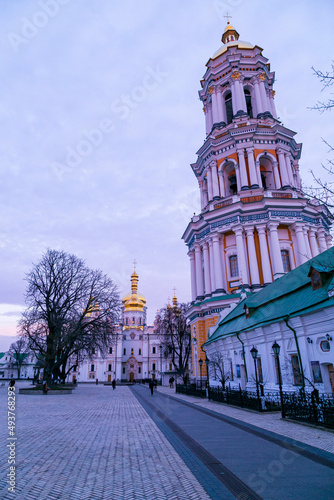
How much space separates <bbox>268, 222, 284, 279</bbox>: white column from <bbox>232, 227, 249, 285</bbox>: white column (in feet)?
9.16

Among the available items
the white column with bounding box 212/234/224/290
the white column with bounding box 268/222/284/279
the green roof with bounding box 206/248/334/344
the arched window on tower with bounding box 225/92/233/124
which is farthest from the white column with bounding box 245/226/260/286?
the arched window on tower with bounding box 225/92/233/124

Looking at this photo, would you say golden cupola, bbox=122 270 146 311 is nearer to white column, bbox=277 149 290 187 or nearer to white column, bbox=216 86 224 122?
white column, bbox=216 86 224 122

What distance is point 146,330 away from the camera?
281 ft

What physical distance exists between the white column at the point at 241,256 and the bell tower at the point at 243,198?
100 millimetres

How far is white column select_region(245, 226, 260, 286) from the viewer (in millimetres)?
33372

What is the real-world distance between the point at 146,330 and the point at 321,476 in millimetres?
81675

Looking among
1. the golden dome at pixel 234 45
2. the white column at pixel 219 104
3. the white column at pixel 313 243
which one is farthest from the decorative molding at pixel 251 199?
the golden dome at pixel 234 45

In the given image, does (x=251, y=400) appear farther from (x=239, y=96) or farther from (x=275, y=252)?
(x=239, y=96)

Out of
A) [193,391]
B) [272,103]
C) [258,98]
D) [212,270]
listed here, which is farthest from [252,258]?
[272,103]

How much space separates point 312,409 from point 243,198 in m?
27.6

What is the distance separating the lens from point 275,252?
33312 mm

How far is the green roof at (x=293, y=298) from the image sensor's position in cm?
1459

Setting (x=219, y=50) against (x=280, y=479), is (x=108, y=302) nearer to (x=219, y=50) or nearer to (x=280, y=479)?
(x=280, y=479)

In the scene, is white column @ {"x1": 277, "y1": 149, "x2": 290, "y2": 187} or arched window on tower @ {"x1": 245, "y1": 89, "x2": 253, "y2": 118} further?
arched window on tower @ {"x1": 245, "y1": 89, "x2": 253, "y2": 118}
